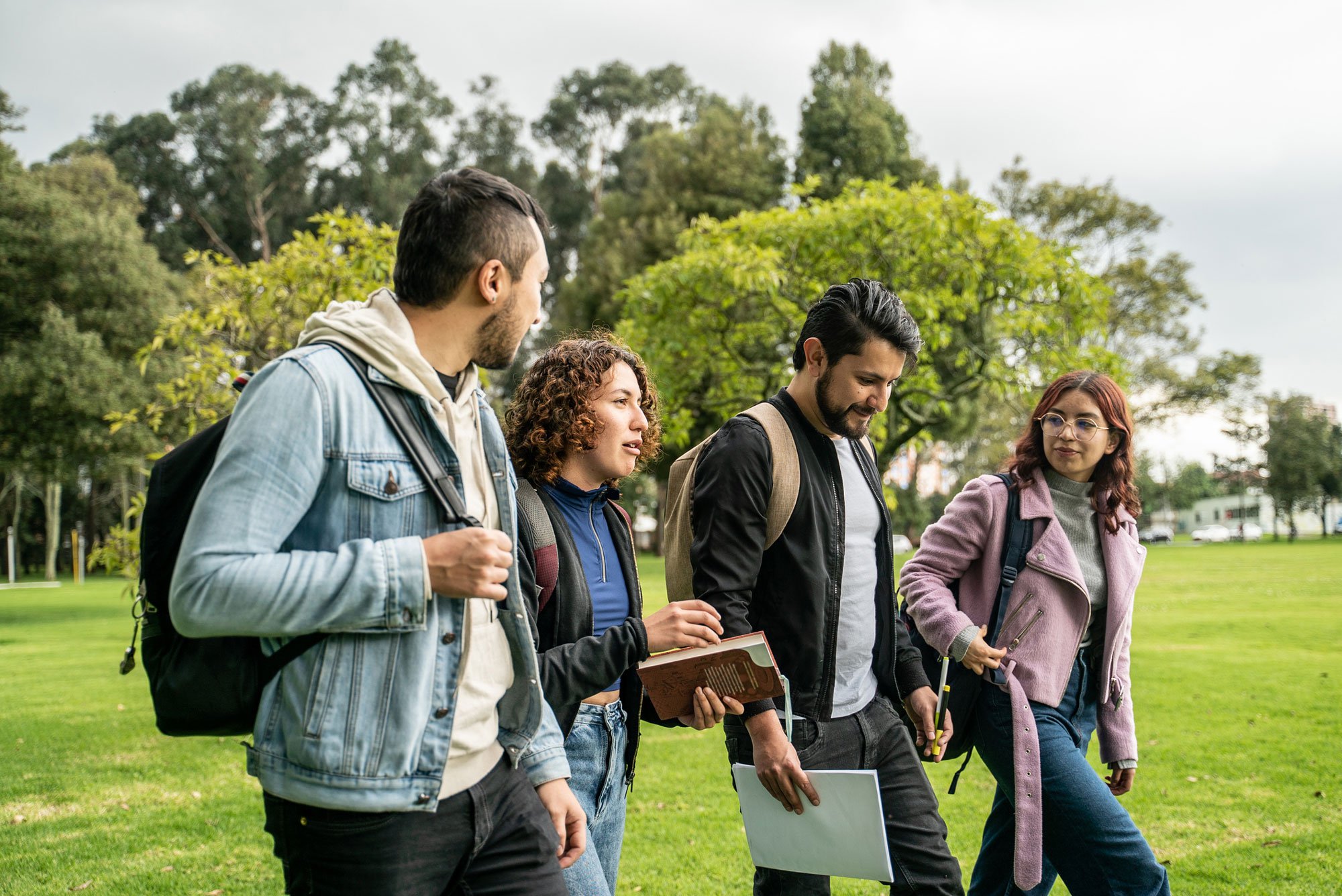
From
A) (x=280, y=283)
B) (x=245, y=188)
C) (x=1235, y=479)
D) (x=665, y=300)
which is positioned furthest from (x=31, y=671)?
(x=1235, y=479)

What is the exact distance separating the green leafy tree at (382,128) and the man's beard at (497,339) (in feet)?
149

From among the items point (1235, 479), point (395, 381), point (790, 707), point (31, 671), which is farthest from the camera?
point (1235, 479)

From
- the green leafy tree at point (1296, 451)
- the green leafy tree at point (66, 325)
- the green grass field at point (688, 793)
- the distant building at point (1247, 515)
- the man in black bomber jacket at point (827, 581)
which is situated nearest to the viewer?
the man in black bomber jacket at point (827, 581)

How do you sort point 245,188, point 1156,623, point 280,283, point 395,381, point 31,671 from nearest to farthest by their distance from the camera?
point 395,381 → point 280,283 → point 31,671 → point 1156,623 → point 245,188

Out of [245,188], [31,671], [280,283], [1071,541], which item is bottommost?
[31,671]

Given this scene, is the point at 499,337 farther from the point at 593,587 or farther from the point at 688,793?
the point at 688,793

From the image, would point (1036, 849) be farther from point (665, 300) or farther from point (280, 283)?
point (665, 300)

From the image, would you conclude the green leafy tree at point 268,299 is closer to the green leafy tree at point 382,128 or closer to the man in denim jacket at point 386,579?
the man in denim jacket at point 386,579

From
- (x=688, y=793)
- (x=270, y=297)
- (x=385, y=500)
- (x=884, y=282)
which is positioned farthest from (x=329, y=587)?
(x=884, y=282)

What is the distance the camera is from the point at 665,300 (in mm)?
12828

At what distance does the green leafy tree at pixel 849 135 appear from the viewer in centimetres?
3247

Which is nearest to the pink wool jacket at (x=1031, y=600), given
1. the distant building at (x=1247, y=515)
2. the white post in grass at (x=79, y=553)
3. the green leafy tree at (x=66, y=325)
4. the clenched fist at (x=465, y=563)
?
the clenched fist at (x=465, y=563)

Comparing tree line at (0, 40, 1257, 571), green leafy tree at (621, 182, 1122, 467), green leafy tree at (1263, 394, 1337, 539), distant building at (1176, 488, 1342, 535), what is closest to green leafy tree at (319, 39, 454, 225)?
tree line at (0, 40, 1257, 571)

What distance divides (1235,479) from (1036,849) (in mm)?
85175
